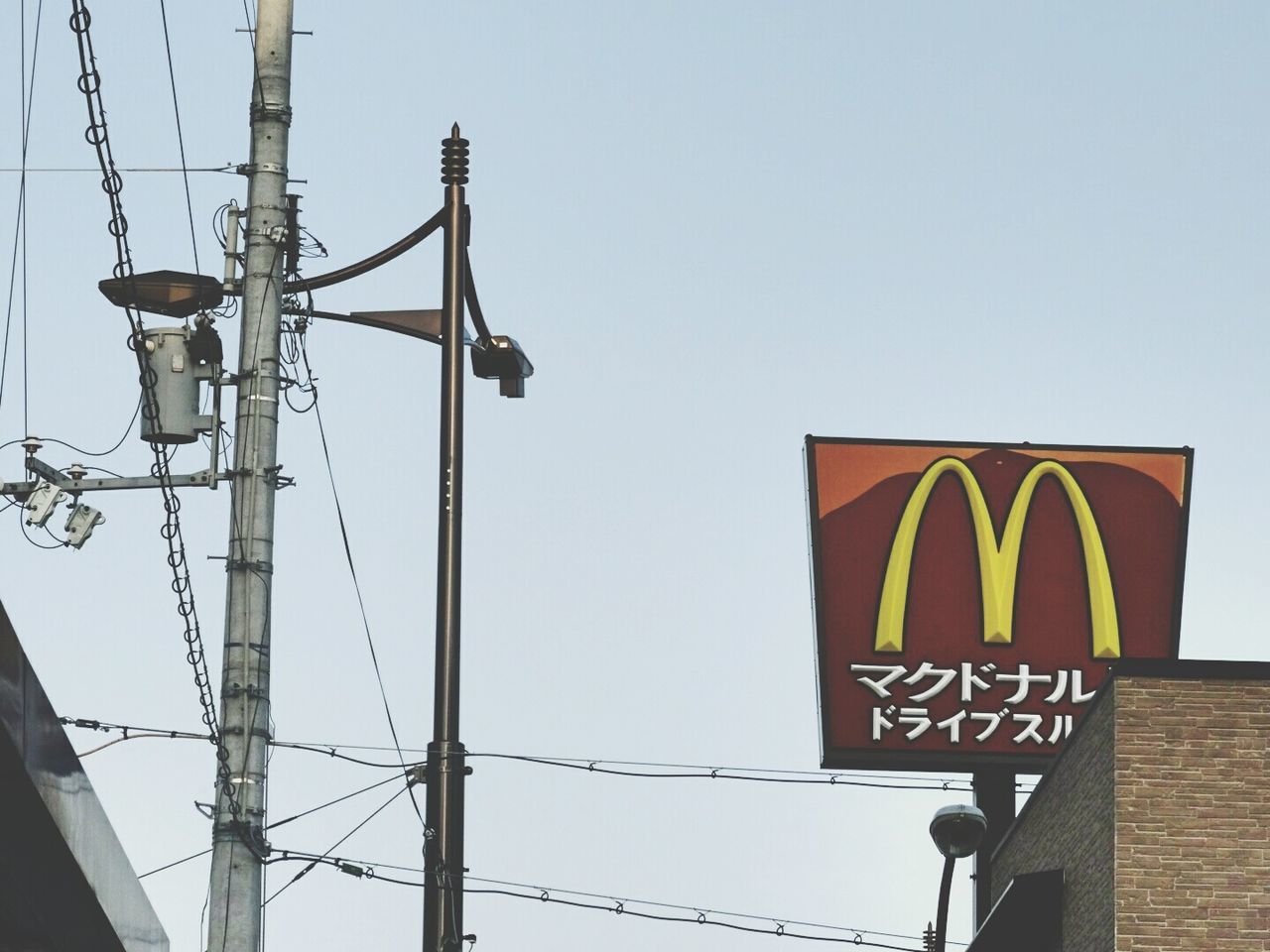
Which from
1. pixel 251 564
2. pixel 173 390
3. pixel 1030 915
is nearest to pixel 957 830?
pixel 1030 915

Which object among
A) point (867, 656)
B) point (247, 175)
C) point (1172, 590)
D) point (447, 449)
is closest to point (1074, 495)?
point (1172, 590)

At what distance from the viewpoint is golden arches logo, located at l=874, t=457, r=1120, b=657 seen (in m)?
25.8

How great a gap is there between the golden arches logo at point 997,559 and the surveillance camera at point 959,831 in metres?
7.00

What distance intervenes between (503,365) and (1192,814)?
6.72 m

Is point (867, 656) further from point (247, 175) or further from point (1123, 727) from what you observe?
point (247, 175)

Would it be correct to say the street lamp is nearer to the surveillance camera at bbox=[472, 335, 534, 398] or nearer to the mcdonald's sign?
the surveillance camera at bbox=[472, 335, 534, 398]

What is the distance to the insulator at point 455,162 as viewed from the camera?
62.5 feet

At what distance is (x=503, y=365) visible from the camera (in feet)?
62.1

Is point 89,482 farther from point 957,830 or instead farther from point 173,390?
point 957,830

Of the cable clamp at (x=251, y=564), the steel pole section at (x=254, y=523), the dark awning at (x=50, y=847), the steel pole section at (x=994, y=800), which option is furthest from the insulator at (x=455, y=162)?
the steel pole section at (x=994, y=800)

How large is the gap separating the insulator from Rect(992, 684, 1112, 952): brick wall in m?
6.82

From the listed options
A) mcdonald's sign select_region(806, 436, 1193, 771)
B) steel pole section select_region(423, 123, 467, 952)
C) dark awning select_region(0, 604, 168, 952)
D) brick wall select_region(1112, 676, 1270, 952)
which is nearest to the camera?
dark awning select_region(0, 604, 168, 952)

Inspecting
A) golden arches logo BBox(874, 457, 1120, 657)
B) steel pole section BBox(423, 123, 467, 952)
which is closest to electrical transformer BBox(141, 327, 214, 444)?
steel pole section BBox(423, 123, 467, 952)

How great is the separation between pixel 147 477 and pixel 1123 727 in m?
7.08
